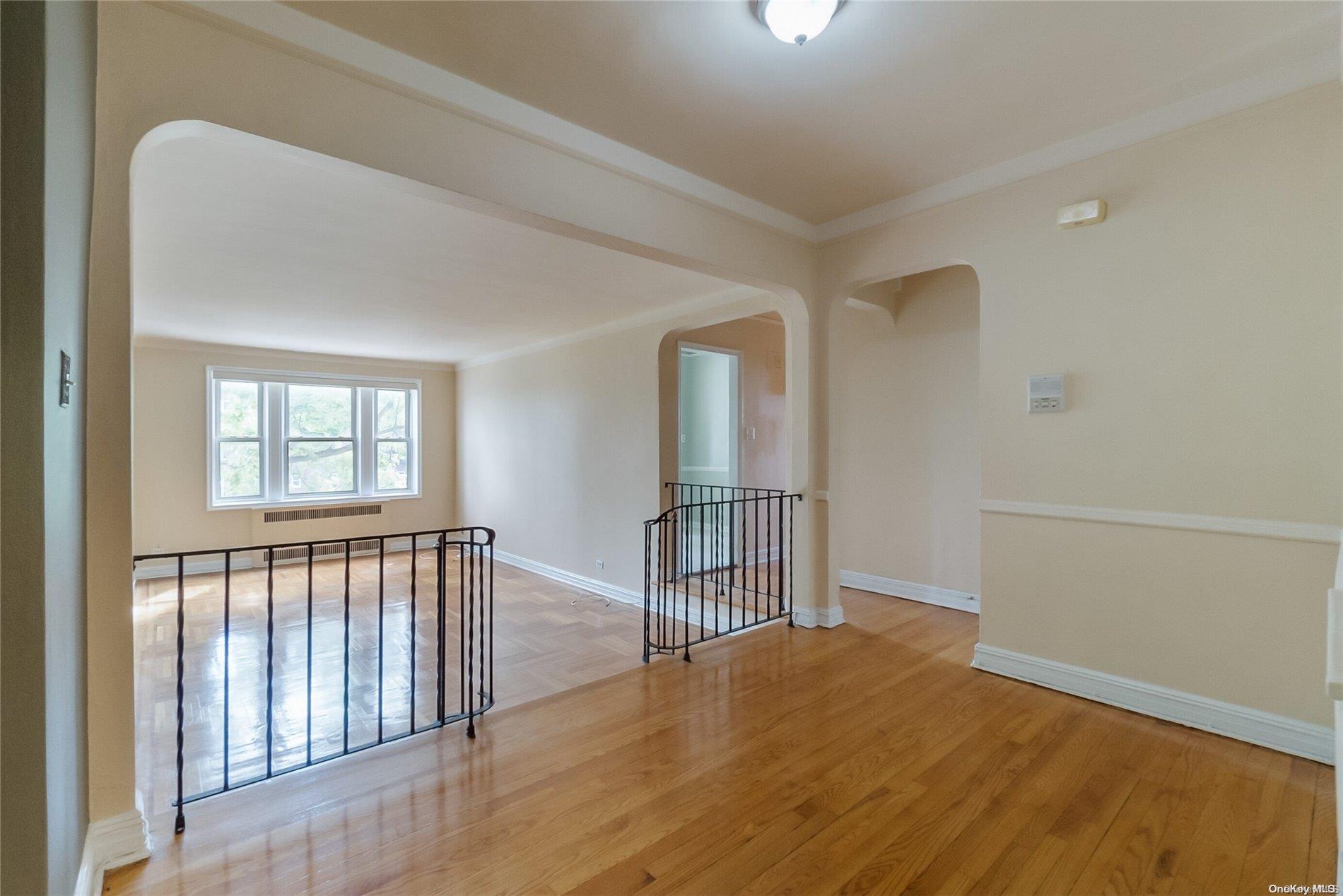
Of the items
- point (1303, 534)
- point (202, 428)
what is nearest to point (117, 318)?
point (1303, 534)

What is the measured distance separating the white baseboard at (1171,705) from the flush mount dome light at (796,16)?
9.68 feet

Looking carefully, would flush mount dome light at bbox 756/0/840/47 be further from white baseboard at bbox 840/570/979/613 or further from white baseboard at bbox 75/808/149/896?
white baseboard at bbox 840/570/979/613

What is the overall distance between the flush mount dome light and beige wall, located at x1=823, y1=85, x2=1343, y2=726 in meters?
1.68

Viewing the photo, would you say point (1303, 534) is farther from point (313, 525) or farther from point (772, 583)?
point (313, 525)

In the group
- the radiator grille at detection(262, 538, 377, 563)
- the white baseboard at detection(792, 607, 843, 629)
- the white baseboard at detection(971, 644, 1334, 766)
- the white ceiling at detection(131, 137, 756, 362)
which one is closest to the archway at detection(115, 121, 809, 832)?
the white ceiling at detection(131, 137, 756, 362)

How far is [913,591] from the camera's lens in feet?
15.0

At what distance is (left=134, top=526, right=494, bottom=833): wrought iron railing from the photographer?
2.06 metres

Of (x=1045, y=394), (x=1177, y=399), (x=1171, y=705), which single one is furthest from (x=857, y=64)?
(x=1171, y=705)

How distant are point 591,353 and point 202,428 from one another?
472 centimetres

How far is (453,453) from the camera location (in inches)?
344

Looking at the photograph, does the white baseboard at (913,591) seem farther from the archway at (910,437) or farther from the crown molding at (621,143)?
the crown molding at (621,143)

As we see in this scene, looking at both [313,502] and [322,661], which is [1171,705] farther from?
[313,502]

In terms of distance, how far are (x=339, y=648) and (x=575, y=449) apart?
289 cm

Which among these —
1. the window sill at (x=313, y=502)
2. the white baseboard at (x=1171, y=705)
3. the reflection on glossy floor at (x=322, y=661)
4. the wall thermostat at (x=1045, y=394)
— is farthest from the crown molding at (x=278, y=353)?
the white baseboard at (x=1171, y=705)
